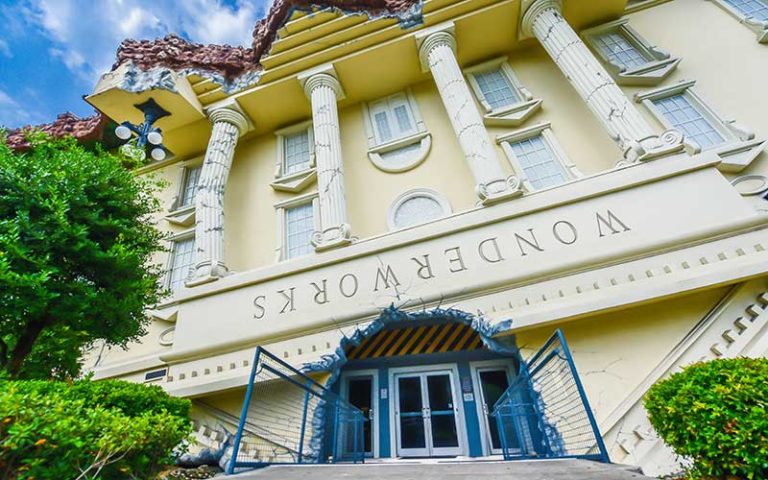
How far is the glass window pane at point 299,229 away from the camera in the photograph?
9.77 m

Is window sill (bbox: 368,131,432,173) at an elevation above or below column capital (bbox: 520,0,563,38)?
below

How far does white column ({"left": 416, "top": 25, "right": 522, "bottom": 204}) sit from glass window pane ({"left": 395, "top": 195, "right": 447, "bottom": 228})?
5.04 ft

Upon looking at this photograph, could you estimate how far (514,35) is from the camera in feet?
35.3

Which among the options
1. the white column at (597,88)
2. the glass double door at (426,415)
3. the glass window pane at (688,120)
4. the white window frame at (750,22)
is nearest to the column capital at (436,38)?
the white column at (597,88)

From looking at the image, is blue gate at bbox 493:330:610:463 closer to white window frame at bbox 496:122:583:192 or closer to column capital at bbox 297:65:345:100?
white window frame at bbox 496:122:583:192

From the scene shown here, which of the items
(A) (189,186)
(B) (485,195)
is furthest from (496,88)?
(A) (189,186)

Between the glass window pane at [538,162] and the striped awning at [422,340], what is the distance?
4.06 m

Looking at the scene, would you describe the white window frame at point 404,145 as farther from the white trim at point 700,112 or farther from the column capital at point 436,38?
the white trim at point 700,112

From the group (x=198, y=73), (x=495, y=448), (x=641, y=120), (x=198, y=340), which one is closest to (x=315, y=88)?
(x=198, y=73)

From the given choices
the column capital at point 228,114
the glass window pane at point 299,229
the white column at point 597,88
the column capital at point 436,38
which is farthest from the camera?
the column capital at point 228,114

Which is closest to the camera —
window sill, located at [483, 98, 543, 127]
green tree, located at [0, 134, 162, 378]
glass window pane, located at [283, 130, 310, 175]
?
green tree, located at [0, 134, 162, 378]

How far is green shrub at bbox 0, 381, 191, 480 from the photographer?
2.12 metres

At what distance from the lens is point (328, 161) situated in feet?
29.5

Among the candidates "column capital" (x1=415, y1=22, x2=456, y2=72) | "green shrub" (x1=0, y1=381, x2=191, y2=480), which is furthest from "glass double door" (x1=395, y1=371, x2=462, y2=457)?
"column capital" (x1=415, y1=22, x2=456, y2=72)
